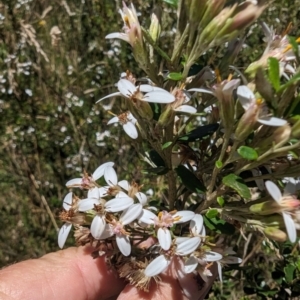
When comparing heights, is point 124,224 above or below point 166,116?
below

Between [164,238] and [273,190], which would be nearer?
[273,190]

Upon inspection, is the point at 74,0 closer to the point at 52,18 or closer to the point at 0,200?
the point at 52,18

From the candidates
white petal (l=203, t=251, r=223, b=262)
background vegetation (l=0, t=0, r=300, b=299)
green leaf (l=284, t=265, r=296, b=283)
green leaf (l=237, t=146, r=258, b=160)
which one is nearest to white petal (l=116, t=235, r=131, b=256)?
white petal (l=203, t=251, r=223, b=262)

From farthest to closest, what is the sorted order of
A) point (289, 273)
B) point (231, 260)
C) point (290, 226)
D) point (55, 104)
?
point (55, 104), point (289, 273), point (231, 260), point (290, 226)

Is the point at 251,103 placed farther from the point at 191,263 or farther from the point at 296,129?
the point at 191,263

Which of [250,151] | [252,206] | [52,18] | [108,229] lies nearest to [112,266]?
[108,229]

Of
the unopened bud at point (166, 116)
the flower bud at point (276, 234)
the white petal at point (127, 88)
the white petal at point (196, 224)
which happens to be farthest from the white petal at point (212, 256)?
the white petal at point (127, 88)

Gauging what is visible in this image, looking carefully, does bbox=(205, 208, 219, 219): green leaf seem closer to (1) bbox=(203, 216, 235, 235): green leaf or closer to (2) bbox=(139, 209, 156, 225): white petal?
(1) bbox=(203, 216, 235, 235): green leaf

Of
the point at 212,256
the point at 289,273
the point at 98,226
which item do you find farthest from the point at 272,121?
the point at 289,273

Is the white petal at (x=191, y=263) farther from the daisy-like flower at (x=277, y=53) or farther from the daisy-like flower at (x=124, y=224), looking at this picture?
→ the daisy-like flower at (x=277, y=53)
